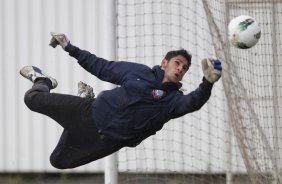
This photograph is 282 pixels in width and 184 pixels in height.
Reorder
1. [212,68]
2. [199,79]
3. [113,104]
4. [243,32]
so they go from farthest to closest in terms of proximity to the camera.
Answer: [199,79], [113,104], [243,32], [212,68]

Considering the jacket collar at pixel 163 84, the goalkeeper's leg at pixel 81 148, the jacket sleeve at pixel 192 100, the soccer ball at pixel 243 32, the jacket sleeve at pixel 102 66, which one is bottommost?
the goalkeeper's leg at pixel 81 148

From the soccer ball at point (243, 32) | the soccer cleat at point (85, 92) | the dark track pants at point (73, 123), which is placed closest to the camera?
the soccer ball at point (243, 32)

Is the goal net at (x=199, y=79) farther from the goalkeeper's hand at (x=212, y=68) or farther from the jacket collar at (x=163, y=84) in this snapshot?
the goalkeeper's hand at (x=212, y=68)

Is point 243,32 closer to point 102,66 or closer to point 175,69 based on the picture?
point 175,69

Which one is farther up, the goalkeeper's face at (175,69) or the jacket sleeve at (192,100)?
the goalkeeper's face at (175,69)

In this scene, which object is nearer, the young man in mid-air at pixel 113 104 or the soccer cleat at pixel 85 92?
the young man in mid-air at pixel 113 104

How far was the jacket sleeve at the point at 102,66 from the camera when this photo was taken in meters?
9.14

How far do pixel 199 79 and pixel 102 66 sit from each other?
3401 millimetres

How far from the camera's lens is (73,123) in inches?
367

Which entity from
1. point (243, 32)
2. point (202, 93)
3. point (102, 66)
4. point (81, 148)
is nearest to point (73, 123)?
point (81, 148)

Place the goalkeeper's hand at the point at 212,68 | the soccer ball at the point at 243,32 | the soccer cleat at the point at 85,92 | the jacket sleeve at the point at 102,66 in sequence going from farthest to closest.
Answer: the soccer cleat at the point at 85,92
the jacket sleeve at the point at 102,66
the soccer ball at the point at 243,32
the goalkeeper's hand at the point at 212,68

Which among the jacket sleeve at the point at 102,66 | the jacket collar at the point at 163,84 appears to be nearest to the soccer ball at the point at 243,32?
the jacket collar at the point at 163,84

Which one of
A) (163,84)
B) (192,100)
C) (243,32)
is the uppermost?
(243,32)

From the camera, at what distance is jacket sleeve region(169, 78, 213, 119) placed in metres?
8.45
